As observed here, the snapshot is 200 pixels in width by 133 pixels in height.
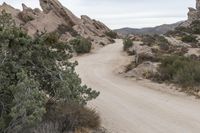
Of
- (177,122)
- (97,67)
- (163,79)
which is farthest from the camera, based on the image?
(97,67)

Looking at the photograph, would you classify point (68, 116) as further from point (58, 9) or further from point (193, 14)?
point (193, 14)

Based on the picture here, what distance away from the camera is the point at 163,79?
70.9 ft

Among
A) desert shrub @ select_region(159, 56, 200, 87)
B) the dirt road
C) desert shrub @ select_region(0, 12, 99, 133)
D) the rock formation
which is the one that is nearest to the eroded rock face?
desert shrub @ select_region(159, 56, 200, 87)

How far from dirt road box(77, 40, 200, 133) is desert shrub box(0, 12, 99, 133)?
5.67 ft

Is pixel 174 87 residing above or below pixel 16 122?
below

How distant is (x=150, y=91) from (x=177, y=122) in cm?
639

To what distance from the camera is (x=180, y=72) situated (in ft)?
68.2

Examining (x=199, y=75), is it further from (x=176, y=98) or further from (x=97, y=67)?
(x=97, y=67)

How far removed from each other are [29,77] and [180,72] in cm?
1163

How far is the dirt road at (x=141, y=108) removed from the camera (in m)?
12.3

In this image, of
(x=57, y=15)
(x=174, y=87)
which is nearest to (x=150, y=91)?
(x=174, y=87)

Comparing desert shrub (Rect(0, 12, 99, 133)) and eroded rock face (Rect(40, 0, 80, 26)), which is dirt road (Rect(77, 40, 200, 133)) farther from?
eroded rock face (Rect(40, 0, 80, 26))

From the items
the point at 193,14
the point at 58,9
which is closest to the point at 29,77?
the point at 58,9

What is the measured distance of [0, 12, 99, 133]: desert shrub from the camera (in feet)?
28.9
